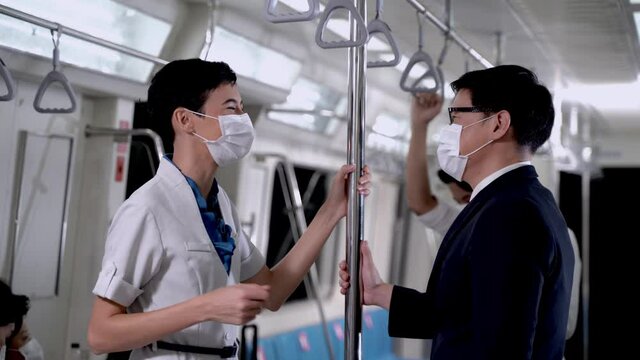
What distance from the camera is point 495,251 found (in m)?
1.92

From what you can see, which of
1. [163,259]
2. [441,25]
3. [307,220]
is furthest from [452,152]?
[307,220]

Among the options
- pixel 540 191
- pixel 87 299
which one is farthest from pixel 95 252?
pixel 540 191

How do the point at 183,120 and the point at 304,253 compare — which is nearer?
the point at 183,120

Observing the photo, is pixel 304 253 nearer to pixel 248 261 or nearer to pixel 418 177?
pixel 248 261

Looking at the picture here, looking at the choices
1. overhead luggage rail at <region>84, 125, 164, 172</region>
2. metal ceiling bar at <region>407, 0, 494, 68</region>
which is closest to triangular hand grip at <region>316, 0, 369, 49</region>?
metal ceiling bar at <region>407, 0, 494, 68</region>

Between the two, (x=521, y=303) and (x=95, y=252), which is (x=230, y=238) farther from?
(x=95, y=252)

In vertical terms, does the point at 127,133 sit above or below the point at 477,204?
above

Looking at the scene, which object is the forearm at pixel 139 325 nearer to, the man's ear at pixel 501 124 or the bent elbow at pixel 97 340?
the bent elbow at pixel 97 340

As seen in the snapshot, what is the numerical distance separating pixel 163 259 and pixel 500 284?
86 cm

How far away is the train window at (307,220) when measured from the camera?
7.00 metres

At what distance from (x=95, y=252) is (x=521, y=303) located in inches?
125

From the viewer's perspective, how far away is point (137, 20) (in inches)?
173

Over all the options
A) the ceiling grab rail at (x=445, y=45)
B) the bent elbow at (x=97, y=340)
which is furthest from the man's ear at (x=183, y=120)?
the ceiling grab rail at (x=445, y=45)

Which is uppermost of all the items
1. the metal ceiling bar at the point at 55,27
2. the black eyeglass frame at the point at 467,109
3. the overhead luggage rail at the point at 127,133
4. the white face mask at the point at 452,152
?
the metal ceiling bar at the point at 55,27
